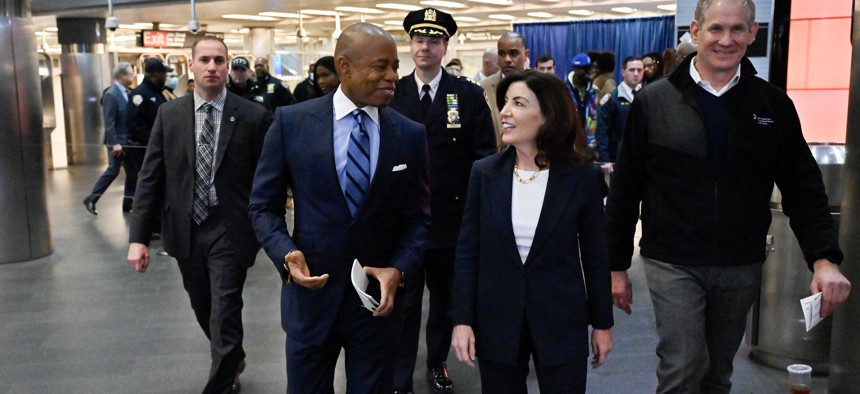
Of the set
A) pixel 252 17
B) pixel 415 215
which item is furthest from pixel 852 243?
pixel 252 17

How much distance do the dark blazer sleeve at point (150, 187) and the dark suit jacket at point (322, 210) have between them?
136 centimetres

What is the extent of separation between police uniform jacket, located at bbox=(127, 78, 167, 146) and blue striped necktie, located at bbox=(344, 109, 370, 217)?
705 cm

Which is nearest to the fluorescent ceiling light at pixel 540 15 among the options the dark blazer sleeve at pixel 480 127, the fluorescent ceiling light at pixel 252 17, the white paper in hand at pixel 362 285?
the fluorescent ceiling light at pixel 252 17

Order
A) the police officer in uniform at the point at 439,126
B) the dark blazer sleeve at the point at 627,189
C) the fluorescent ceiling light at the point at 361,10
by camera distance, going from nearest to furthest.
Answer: the dark blazer sleeve at the point at 627,189, the police officer in uniform at the point at 439,126, the fluorescent ceiling light at the point at 361,10

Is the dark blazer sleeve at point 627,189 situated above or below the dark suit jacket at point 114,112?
above

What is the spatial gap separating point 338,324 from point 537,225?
71cm

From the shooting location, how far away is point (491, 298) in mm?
2740

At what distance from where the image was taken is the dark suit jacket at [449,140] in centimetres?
414

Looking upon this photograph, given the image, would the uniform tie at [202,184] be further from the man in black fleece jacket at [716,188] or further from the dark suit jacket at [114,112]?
the dark suit jacket at [114,112]

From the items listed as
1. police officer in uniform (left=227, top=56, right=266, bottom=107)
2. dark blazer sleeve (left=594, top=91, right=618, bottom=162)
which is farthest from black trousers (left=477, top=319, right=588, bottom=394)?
police officer in uniform (left=227, top=56, right=266, bottom=107)

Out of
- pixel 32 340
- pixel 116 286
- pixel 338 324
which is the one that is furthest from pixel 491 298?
pixel 116 286

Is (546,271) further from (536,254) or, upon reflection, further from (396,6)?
(396,6)

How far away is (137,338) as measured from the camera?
216 inches

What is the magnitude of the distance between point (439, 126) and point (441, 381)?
1290 mm
